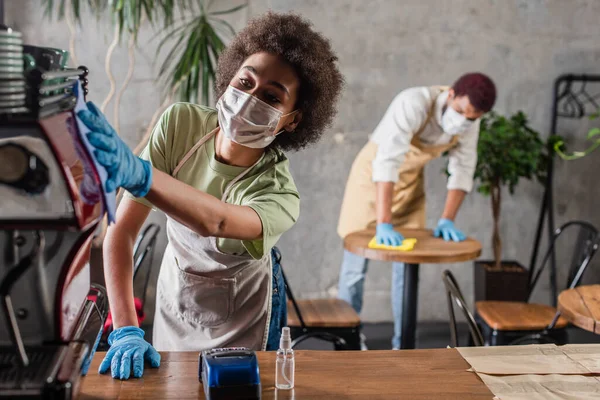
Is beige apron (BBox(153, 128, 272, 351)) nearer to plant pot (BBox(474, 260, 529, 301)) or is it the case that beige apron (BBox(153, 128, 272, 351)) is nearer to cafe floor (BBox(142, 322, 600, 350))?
cafe floor (BBox(142, 322, 600, 350))

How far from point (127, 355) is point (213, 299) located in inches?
16.7

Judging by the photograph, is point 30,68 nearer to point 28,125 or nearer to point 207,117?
point 28,125

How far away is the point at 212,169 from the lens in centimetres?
174

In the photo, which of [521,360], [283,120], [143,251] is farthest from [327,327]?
[521,360]

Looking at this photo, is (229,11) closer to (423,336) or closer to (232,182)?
(423,336)

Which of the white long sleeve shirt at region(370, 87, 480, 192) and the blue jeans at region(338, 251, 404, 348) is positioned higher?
the white long sleeve shirt at region(370, 87, 480, 192)

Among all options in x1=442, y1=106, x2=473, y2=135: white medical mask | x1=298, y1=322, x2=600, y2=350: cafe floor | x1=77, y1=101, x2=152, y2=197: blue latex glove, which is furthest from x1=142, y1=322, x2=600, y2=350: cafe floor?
x1=77, y1=101, x2=152, y2=197: blue latex glove

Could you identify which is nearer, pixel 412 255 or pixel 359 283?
pixel 412 255

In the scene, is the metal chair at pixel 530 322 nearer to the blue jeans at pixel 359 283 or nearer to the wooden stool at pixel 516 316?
the wooden stool at pixel 516 316

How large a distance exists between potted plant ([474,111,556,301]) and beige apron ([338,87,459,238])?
1.15 ft

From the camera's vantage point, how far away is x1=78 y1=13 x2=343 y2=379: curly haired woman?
168 centimetres

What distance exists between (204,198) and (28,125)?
0.47 metres

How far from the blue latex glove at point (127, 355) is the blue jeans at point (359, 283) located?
2365mm

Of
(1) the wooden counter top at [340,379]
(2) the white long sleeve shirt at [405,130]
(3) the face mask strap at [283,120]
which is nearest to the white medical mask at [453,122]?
(2) the white long sleeve shirt at [405,130]
